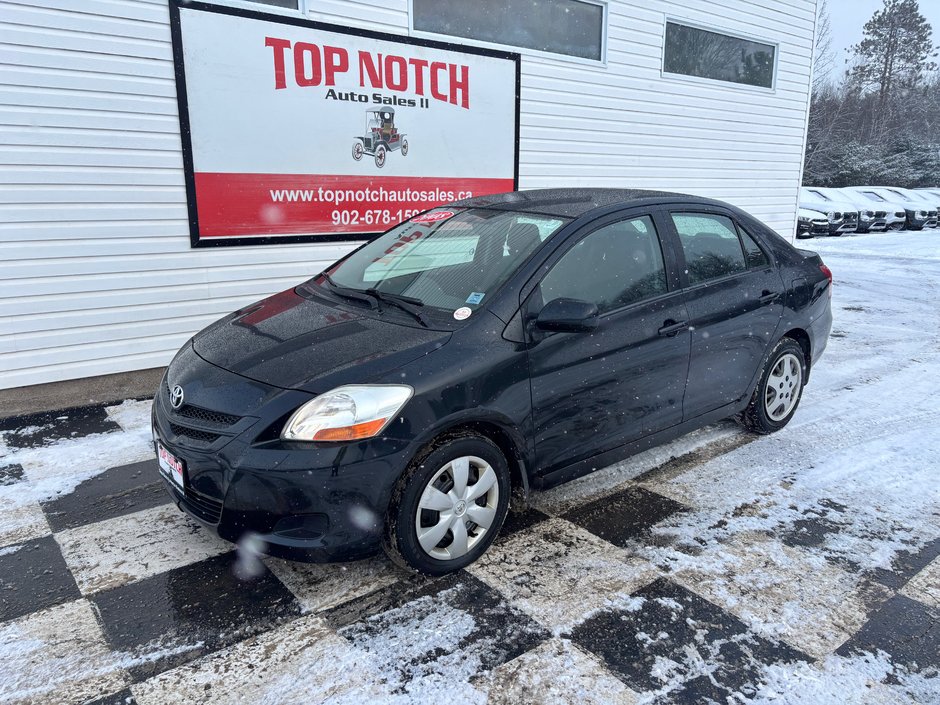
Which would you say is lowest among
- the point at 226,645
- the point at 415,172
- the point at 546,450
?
the point at 226,645

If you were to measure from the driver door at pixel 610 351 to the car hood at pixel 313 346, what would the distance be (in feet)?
1.88

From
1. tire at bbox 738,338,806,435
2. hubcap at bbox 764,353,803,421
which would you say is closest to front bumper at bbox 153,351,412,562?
tire at bbox 738,338,806,435

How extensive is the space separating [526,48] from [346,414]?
234 inches

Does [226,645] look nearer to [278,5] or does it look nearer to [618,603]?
[618,603]

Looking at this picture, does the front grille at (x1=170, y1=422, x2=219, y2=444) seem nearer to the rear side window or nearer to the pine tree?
the rear side window

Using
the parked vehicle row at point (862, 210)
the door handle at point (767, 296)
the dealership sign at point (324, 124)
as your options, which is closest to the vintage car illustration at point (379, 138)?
the dealership sign at point (324, 124)

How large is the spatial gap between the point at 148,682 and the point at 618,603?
178 centimetres

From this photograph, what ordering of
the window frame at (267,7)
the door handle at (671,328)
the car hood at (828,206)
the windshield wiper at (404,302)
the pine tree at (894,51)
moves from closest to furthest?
the windshield wiper at (404,302) → the door handle at (671,328) → the window frame at (267,7) → the car hood at (828,206) → the pine tree at (894,51)

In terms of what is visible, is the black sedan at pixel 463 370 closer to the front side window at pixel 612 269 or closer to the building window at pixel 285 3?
the front side window at pixel 612 269

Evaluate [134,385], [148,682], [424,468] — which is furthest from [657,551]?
[134,385]

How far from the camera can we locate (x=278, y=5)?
581 cm

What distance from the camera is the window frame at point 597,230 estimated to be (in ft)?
10.8

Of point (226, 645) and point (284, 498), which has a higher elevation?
point (284, 498)

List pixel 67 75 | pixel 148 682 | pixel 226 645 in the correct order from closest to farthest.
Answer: pixel 148 682 < pixel 226 645 < pixel 67 75
